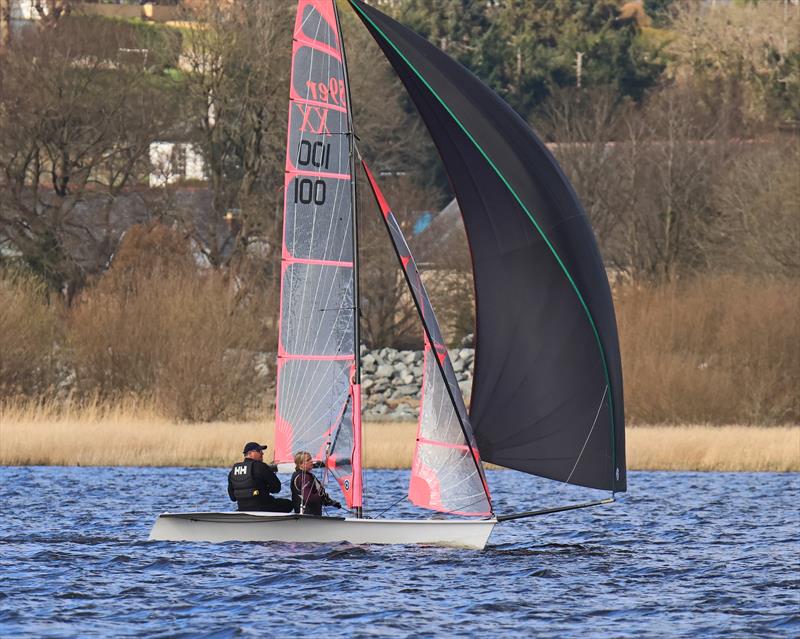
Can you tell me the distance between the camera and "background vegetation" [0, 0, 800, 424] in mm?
33938

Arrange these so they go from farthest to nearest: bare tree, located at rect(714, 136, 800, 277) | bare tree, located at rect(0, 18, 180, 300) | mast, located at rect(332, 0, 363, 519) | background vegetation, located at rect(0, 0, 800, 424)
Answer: bare tree, located at rect(0, 18, 180, 300) → bare tree, located at rect(714, 136, 800, 277) → background vegetation, located at rect(0, 0, 800, 424) → mast, located at rect(332, 0, 363, 519)

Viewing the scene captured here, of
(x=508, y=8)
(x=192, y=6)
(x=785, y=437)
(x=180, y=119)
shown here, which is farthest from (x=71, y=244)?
(x=508, y=8)

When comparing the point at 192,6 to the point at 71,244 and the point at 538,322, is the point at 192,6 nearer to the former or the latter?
the point at 71,244

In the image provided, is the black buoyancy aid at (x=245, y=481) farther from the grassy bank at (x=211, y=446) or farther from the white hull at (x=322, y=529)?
the grassy bank at (x=211, y=446)

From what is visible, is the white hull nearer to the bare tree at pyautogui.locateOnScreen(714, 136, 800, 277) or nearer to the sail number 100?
the sail number 100

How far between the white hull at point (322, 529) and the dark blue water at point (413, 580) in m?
0.29

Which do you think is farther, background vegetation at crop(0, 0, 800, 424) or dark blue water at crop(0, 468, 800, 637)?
background vegetation at crop(0, 0, 800, 424)

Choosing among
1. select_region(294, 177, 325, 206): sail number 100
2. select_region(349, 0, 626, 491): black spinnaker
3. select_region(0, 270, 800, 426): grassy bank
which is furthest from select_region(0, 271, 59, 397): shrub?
select_region(349, 0, 626, 491): black spinnaker

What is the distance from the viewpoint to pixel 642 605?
15.2 m

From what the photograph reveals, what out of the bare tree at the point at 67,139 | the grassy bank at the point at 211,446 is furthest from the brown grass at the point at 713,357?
the bare tree at the point at 67,139

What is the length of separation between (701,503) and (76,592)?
1149 centimetres

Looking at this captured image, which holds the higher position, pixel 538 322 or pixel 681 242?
pixel 681 242

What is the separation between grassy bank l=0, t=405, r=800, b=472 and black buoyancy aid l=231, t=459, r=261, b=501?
36.8 feet

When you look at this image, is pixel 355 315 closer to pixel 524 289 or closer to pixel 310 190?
pixel 310 190
